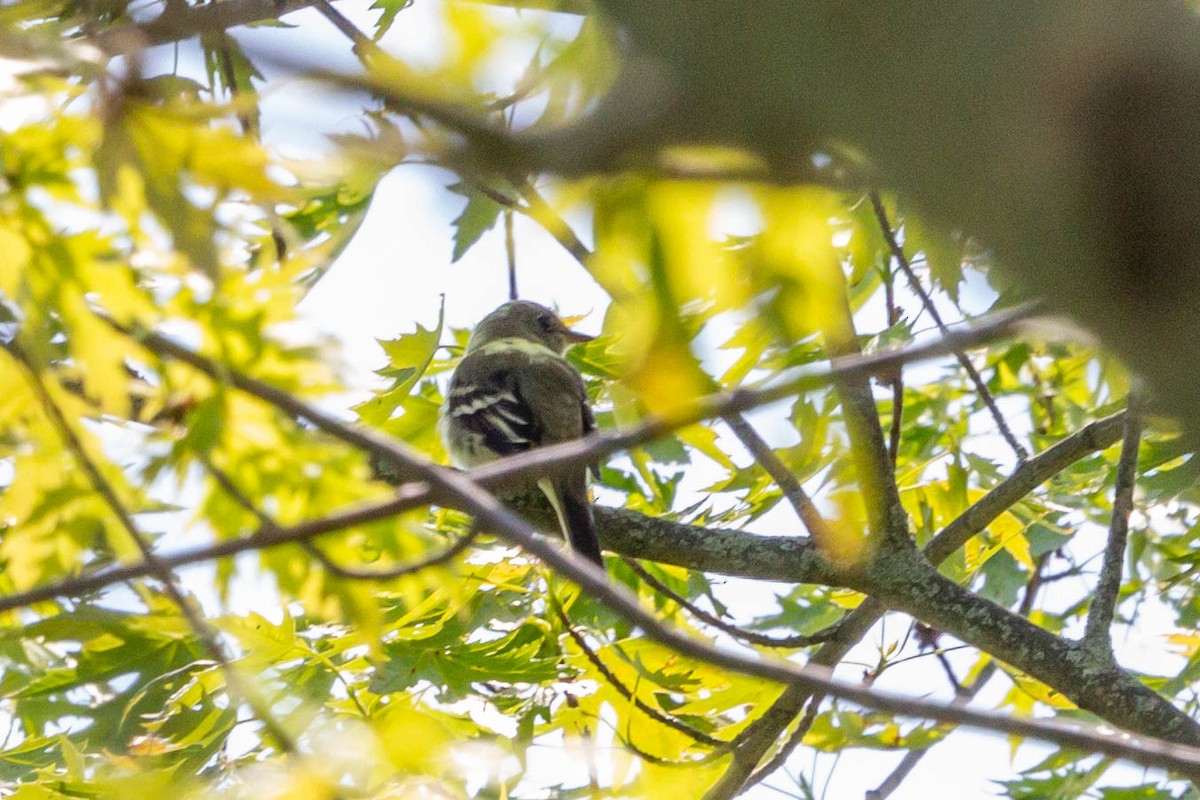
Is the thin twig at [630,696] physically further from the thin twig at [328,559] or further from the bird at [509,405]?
the thin twig at [328,559]

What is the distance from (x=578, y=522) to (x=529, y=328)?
3.03 m

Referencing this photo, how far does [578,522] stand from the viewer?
4.11 meters

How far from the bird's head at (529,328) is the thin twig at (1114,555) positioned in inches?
144

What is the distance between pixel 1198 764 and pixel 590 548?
8.89ft

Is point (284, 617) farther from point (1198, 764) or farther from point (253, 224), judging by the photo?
point (1198, 764)

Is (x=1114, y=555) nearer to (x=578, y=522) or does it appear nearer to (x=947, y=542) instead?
(x=947, y=542)

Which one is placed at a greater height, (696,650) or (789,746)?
(789,746)

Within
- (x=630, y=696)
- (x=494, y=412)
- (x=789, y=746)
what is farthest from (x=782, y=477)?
(x=494, y=412)

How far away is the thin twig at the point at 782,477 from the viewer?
3369mm

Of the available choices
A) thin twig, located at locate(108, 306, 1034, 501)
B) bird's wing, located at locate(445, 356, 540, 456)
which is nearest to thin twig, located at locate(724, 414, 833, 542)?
thin twig, located at locate(108, 306, 1034, 501)

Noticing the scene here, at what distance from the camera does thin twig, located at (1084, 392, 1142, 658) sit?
321 centimetres

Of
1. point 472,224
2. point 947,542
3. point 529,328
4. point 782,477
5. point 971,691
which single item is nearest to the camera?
point 782,477

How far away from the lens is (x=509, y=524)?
1.56 meters

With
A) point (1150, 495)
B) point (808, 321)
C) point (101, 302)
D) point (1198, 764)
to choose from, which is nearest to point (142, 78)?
point (101, 302)
